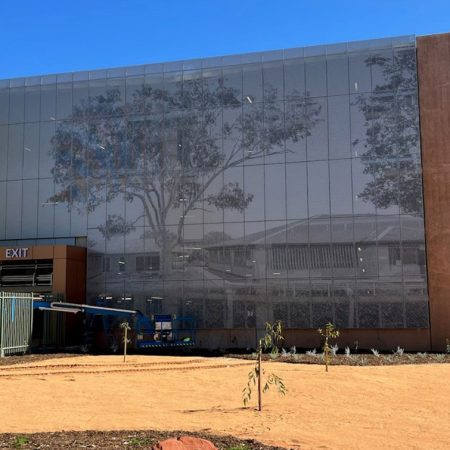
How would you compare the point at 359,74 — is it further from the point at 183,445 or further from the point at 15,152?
the point at 183,445

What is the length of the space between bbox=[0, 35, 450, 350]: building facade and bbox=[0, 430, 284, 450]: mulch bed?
20.2 metres

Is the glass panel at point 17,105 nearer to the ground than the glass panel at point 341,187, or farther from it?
farther from it

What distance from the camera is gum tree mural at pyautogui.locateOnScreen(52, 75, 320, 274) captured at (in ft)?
98.9

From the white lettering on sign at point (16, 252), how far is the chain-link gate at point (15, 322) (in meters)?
4.39

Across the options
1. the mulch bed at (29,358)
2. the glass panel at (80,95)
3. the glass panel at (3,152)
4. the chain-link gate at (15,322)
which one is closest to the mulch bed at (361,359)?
the mulch bed at (29,358)

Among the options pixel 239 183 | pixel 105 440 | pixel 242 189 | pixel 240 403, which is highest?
pixel 239 183

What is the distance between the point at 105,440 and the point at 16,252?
2365 centimetres

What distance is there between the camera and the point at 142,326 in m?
28.9

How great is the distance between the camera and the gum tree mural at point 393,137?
28.1 m


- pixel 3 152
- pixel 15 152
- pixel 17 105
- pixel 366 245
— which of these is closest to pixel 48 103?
pixel 17 105

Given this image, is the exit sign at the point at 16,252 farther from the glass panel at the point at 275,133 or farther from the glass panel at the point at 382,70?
the glass panel at the point at 382,70

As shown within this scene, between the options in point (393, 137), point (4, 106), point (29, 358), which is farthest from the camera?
point (4, 106)

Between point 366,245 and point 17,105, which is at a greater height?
point 17,105

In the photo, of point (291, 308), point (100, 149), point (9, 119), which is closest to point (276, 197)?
point (291, 308)
